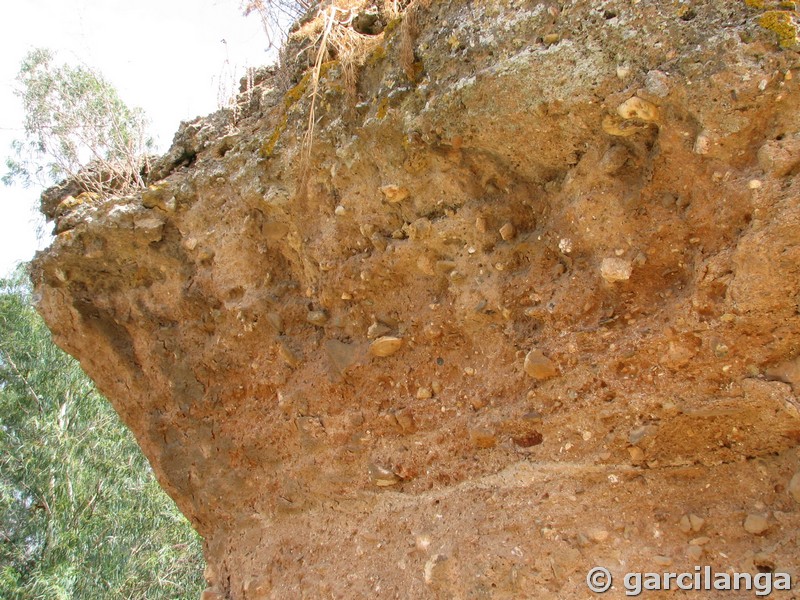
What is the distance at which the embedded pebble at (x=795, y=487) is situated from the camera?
6.07 ft

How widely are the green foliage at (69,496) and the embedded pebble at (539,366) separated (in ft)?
23.3

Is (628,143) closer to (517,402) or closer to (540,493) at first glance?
(517,402)

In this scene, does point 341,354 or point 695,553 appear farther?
point 341,354

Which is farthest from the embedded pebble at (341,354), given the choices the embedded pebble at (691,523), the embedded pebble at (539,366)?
the embedded pebble at (691,523)

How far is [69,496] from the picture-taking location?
8.80m

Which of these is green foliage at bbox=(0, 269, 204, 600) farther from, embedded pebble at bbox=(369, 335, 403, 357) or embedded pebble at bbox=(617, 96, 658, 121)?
embedded pebble at bbox=(617, 96, 658, 121)

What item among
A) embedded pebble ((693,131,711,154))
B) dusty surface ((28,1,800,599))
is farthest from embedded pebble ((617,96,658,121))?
embedded pebble ((693,131,711,154))

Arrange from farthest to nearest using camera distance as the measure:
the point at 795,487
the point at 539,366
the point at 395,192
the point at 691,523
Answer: the point at 395,192, the point at 539,366, the point at 691,523, the point at 795,487

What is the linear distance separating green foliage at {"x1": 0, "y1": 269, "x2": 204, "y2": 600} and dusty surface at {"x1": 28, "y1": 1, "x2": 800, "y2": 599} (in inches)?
229

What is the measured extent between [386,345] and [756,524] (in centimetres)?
133

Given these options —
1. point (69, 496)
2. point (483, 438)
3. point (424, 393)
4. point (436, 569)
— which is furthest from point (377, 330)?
point (69, 496)

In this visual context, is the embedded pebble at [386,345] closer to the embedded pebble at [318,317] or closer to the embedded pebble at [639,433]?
the embedded pebble at [318,317]

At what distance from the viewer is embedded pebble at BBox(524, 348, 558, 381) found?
227 cm

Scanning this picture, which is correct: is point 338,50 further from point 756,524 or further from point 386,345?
point 756,524
